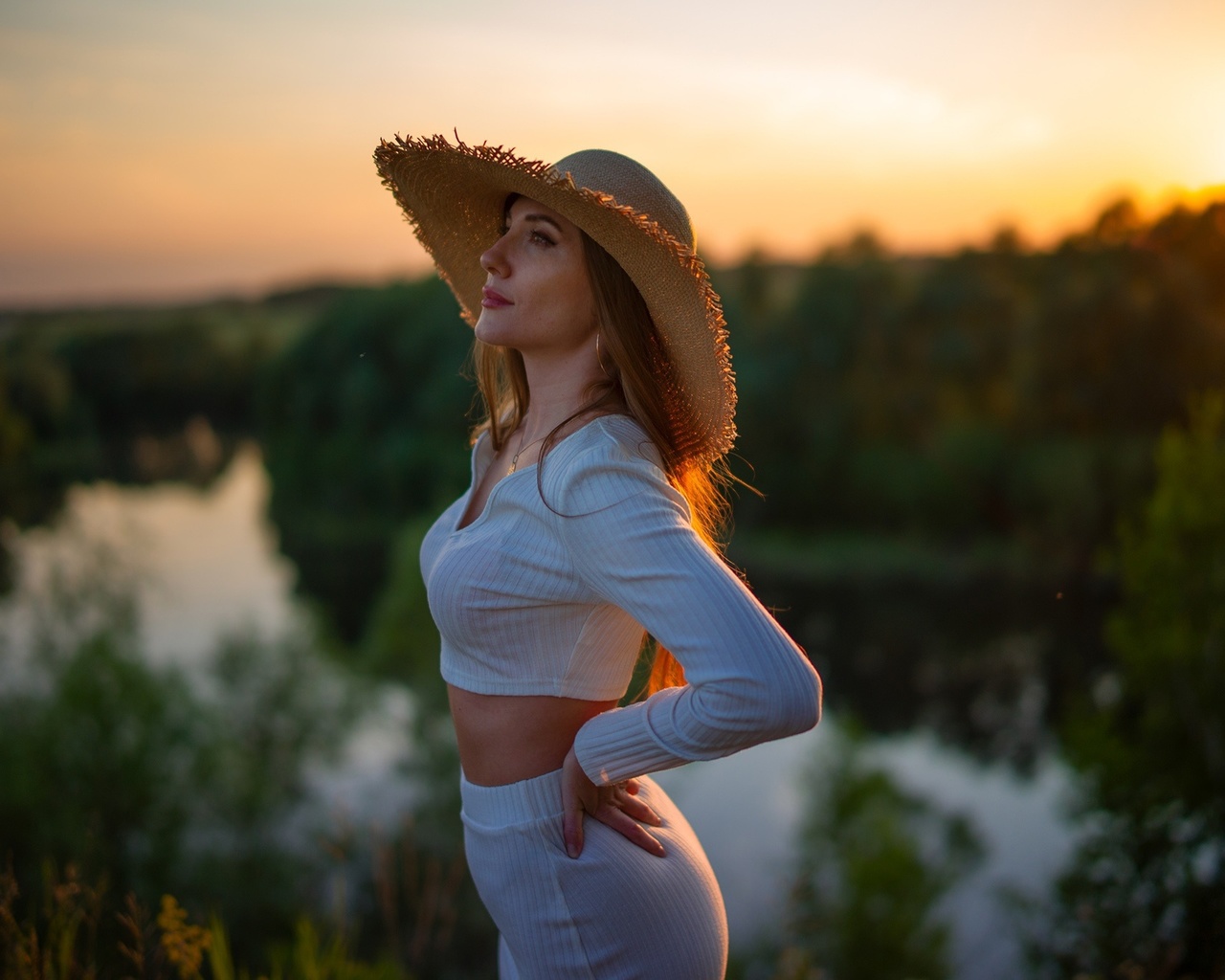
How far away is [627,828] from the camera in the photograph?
4.60ft

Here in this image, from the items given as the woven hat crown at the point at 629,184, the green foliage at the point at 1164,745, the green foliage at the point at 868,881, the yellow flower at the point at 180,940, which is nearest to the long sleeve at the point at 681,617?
the woven hat crown at the point at 629,184

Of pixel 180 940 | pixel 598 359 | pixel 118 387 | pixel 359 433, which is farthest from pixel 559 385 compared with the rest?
pixel 359 433

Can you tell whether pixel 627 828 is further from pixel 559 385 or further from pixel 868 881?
pixel 868 881

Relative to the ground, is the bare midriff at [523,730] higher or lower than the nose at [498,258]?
lower

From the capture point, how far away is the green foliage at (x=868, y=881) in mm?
13797

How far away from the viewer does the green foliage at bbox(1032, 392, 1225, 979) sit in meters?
12.7

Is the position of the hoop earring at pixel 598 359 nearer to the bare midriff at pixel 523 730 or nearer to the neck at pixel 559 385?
the neck at pixel 559 385

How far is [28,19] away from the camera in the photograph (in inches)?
194

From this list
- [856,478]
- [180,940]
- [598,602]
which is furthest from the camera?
[856,478]

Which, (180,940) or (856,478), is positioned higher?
(856,478)

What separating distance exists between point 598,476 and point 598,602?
7.5 inches

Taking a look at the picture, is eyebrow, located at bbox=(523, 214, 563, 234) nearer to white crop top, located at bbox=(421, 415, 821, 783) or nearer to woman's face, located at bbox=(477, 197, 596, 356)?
woman's face, located at bbox=(477, 197, 596, 356)

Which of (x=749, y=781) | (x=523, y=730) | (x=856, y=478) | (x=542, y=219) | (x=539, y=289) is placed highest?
(x=542, y=219)

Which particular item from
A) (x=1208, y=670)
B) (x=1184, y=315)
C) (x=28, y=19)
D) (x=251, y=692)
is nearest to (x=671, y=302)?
(x=28, y=19)
